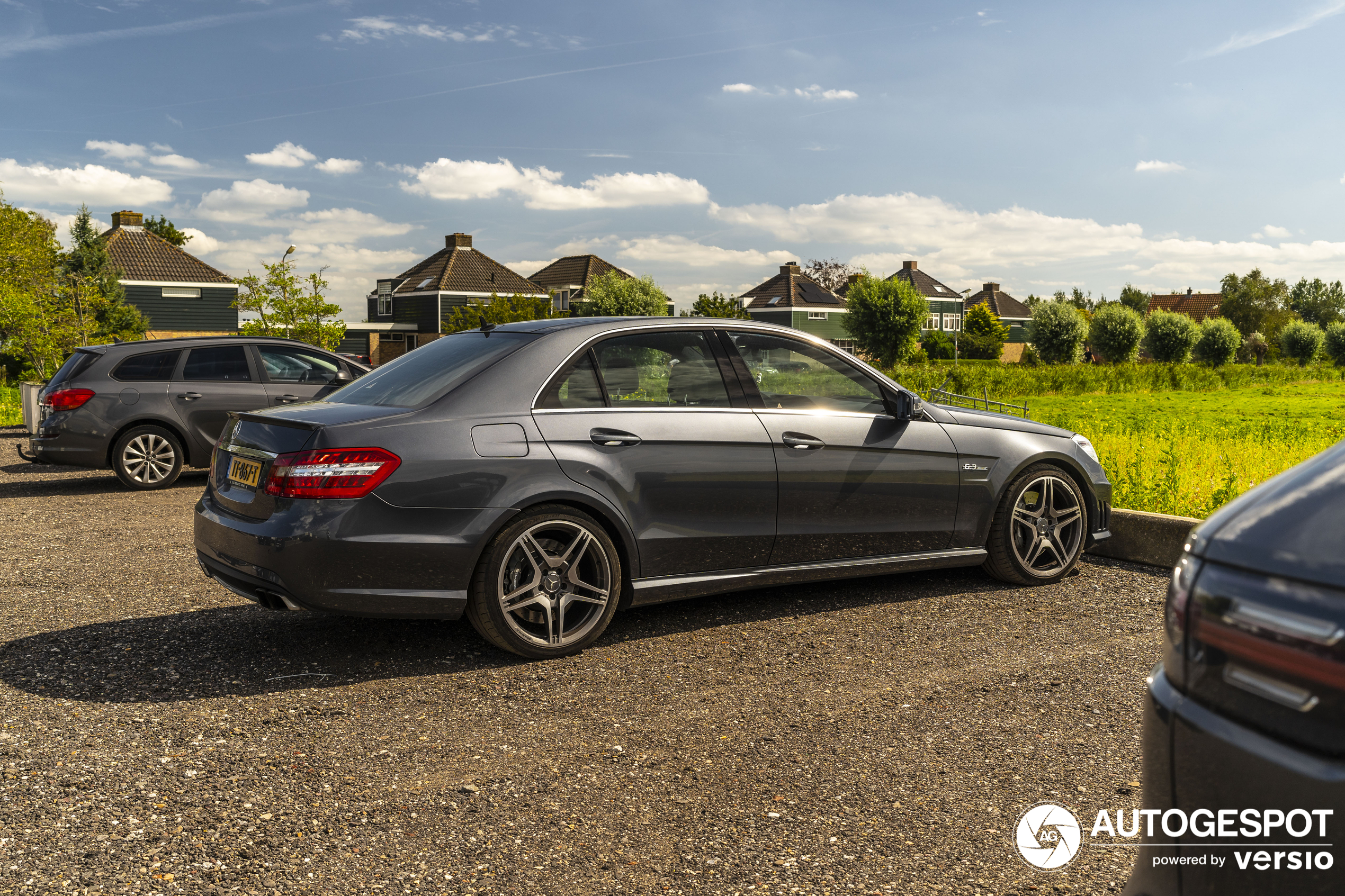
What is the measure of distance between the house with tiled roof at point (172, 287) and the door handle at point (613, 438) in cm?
5080

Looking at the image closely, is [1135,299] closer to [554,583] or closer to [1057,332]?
[1057,332]

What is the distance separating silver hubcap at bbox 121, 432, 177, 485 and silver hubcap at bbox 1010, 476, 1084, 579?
9.01 metres

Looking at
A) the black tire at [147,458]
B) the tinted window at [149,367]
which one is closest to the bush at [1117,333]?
the tinted window at [149,367]

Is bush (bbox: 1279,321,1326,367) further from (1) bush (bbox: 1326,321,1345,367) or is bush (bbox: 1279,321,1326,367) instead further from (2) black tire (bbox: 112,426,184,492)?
(2) black tire (bbox: 112,426,184,492)

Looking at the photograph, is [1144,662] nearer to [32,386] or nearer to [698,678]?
[698,678]

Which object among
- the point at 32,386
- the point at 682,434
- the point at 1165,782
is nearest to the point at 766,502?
the point at 682,434

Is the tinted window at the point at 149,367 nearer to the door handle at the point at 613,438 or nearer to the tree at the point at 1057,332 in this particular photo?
the door handle at the point at 613,438

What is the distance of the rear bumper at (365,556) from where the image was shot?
4164mm

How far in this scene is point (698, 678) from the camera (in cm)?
438

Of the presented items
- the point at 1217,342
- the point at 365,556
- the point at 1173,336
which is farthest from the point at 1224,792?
the point at 1217,342

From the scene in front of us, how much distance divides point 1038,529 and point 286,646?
4.22 m

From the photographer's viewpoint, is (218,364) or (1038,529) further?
(218,364)

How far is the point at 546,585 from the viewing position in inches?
179

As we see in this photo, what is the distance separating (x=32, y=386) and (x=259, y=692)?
48.9ft
